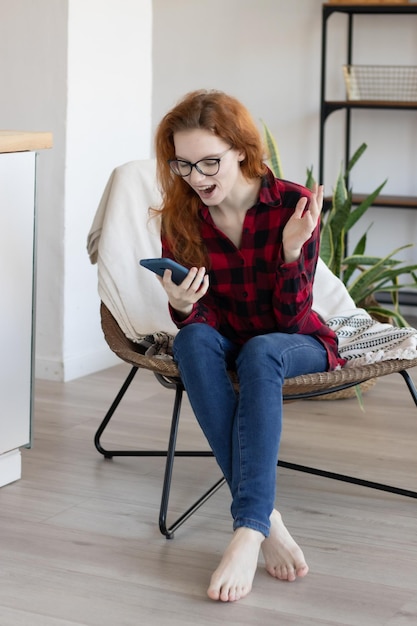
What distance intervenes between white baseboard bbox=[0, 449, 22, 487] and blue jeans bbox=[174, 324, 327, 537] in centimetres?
58

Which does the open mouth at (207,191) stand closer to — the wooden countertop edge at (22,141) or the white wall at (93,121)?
the wooden countertop edge at (22,141)

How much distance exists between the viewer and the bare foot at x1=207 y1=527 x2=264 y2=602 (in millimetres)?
1835

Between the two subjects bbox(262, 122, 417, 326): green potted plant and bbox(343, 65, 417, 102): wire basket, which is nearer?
bbox(262, 122, 417, 326): green potted plant

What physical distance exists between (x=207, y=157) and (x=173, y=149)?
0.12m

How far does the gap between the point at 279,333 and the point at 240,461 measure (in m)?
0.34

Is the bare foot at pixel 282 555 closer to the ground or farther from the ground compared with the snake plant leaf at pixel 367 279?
closer to the ground

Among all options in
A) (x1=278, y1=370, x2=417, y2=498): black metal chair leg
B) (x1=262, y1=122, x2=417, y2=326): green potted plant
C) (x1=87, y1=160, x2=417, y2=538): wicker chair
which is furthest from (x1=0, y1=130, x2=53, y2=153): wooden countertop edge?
(x1=262, y1=122, x2=417, y2=326): green potted plant

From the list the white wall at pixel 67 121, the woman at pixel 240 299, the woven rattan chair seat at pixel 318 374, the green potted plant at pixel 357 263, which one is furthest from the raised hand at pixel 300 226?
the white wall at pixel 67 121

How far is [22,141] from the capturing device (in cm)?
230

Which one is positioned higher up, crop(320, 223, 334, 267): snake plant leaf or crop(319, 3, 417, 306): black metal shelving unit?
crop(319, 3, 417, 306): black metal shelving unit

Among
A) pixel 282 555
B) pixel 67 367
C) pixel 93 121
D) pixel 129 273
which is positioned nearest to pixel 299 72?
pixel 93 121

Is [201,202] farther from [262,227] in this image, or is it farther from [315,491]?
[315,491]

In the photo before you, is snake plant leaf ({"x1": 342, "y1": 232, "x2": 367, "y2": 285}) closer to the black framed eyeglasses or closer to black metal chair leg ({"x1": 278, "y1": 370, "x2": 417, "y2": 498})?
black metal chair leg ({"x1": 278, "y1": 370, "x2": 417, "y2": 498})

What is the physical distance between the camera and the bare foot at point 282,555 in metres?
1.92
